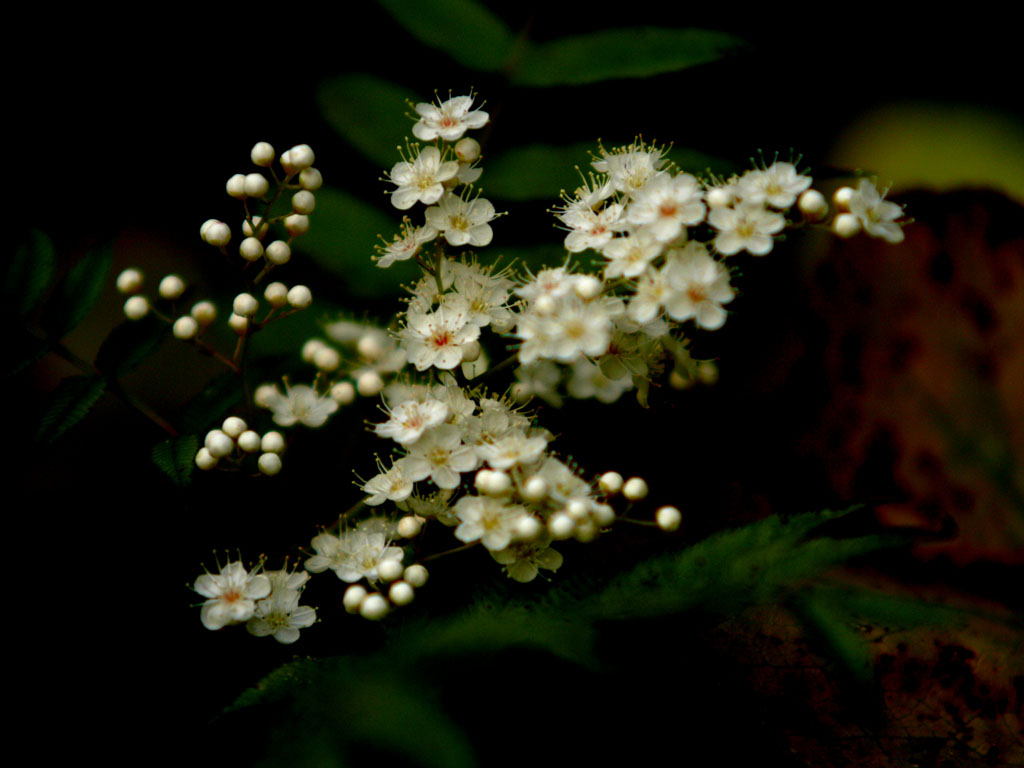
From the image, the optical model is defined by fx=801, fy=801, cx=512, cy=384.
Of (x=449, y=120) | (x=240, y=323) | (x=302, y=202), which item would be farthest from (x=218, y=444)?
(x=449, y=120)

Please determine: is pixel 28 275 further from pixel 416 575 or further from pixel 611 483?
pixel 611 483

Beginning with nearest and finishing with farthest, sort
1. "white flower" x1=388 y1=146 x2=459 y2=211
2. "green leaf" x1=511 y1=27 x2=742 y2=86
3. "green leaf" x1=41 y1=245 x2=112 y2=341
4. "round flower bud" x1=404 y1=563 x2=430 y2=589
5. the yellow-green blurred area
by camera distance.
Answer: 1. "round flower bud" x1=404 y1=563 x2=430 y2=589
2. "white flower" x1=388 y1=146 x2=459 y2=211
3. "green leaf" x1=41 y1=245 x2=112 y2=341
4. "green leaf" x1=511 y1=27 x2=742 y2=86
5. the yellow-green blurred area

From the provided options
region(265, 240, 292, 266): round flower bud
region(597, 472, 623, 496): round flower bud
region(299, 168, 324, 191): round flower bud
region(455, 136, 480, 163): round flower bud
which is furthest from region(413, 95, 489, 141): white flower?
region(597, 472, 623, 496): round flower bud

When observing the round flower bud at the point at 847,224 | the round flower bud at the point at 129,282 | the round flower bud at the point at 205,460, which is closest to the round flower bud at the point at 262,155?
the round flower bud at the point at 129,282

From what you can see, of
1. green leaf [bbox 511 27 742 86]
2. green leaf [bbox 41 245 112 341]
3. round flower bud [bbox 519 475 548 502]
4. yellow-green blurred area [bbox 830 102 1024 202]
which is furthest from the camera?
yellow-green blurred area [bbox 830 102 1024 202]

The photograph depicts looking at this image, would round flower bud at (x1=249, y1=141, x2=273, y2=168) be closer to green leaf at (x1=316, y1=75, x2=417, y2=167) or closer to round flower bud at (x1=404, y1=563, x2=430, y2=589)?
green leaf at (x1=316, y1=75, x2=417, y2=167)

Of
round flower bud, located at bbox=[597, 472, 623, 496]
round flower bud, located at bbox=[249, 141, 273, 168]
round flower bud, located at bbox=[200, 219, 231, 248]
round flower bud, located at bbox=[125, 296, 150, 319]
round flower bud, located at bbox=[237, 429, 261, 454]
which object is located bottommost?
round flower bud, located at bbox=[597, 472, 623, 496]

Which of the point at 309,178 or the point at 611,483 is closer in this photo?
the point at 611,483

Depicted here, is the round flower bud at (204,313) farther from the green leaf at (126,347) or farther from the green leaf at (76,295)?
the green leaf at (76,295)
